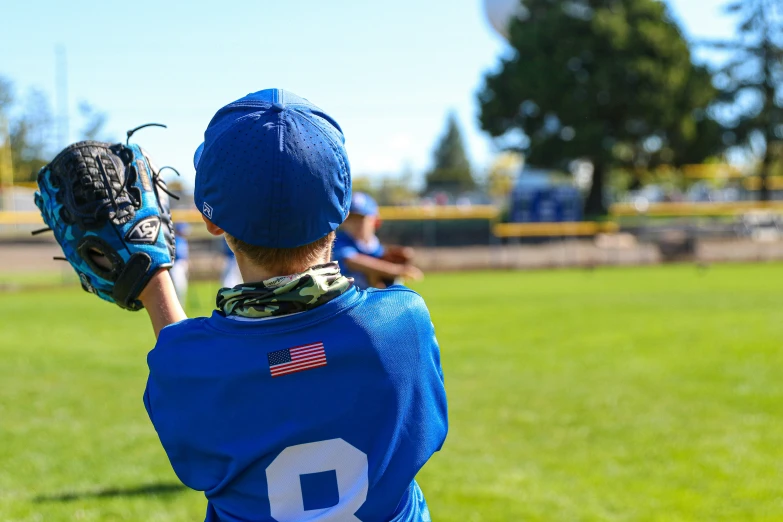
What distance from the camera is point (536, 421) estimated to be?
6.39 m

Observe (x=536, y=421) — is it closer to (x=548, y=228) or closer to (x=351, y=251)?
(x=351, y=251)

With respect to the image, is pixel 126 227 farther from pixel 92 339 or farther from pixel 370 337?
pixel 92 339

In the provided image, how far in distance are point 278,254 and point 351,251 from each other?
5.55 m

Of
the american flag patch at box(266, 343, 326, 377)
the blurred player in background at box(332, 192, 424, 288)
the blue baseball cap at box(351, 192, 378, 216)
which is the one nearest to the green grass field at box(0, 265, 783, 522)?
the blurred player in background at box(332, 192, 424, 288)

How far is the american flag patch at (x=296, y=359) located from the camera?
1.43 meters

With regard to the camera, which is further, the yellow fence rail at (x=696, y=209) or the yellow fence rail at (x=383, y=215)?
the yellow fence rail at (x=696, y=209)

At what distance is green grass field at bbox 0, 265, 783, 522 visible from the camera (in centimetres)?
454

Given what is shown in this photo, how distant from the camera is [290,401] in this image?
1444 mm

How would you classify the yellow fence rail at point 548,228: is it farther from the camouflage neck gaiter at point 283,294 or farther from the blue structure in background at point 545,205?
the camouflage neck gaiter at point 283,294

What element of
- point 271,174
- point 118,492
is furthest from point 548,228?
point 271,174

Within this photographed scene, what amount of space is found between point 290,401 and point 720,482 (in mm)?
4176

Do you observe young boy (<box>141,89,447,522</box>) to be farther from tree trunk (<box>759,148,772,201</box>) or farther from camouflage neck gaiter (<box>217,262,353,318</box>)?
tree trunk (<box>759,148,772,201</box>)

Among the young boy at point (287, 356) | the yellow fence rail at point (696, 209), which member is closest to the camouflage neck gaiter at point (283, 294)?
the young boy at point (287, 356)

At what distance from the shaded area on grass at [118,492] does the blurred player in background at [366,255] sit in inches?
94.4
